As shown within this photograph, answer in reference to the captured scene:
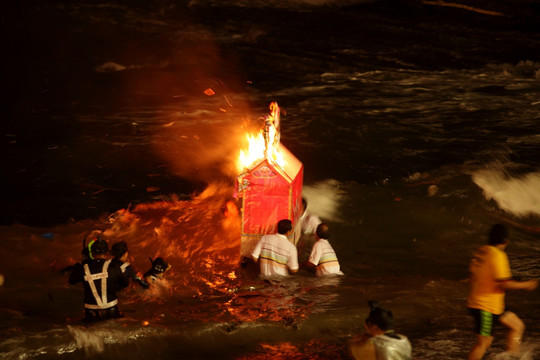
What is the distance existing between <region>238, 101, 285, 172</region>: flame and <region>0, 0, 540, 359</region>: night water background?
73.1 inches

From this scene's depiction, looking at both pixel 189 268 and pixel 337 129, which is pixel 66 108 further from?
pixel 189 268

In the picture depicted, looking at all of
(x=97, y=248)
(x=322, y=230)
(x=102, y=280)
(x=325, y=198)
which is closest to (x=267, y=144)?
(x=322, y=230)

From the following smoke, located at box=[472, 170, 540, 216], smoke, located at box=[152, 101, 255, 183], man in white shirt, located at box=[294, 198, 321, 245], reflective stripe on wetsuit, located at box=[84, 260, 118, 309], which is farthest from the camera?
smoke, located at box=[152, 101, 255, 183]

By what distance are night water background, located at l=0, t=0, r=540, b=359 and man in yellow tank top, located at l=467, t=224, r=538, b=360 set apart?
0.92 metres

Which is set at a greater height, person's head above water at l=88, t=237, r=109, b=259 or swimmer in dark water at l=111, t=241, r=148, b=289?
person's head above water at l=88, t=237, r=109, b=259

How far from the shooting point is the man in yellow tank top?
19.5 ft

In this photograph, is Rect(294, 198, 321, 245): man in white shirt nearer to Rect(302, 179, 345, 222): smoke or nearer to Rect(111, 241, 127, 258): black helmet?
Rect(302, 179, 345, 222): smoke

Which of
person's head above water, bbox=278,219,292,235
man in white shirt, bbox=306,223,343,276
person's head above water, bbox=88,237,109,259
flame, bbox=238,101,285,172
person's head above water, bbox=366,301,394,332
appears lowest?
man in white shirt, bbox=306,223,343,276

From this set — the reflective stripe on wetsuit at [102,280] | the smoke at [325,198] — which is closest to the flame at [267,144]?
the smoke at [325,198]

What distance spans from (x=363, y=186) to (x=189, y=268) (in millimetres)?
5407

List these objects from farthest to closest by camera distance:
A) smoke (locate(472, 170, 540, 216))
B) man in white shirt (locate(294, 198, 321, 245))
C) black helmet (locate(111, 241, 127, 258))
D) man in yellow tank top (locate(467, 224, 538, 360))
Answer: smoke (locate(472, 170, 540, 216))
man in white shirt (locate(294, 198, 321, 245))
black helmet (locate(111, 241, 127, 258))
man in yellow tank top (locate(467, 224, 538, 360))

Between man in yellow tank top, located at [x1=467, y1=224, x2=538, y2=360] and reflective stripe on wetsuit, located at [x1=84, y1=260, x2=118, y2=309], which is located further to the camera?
reflective stripe on wetsuit, located at [x1=84, y1=260, x2=118, y2=309]

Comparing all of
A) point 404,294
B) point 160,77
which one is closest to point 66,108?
point 160,77

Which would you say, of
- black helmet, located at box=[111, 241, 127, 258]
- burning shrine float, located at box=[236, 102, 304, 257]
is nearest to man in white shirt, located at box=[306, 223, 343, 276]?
burning shrine float, located at box=[236, 102, 304, 257]
